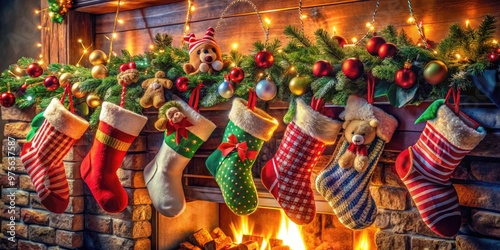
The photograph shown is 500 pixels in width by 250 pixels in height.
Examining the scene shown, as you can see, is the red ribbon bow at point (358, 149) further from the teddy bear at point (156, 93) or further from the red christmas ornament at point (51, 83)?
the red christmas ornament at point (51, 83)

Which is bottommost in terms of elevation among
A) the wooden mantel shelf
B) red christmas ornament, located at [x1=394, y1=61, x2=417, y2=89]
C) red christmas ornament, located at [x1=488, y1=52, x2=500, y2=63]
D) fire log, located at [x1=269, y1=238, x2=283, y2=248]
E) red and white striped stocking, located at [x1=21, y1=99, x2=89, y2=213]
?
fire log, located at [x1=269, y1=238, x2=283, y2=248]

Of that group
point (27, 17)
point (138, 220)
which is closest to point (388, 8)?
point (138, 220)

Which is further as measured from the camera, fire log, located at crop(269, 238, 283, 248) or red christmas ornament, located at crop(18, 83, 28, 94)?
red christmas ornament, located at crop(18, 83, 28, 94)

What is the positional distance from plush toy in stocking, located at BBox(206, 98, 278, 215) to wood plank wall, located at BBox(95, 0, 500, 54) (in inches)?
19.7

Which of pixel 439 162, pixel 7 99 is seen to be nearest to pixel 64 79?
pixel 7 99

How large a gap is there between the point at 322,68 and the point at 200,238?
4.13 feet

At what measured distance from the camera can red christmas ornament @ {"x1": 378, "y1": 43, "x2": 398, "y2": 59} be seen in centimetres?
174

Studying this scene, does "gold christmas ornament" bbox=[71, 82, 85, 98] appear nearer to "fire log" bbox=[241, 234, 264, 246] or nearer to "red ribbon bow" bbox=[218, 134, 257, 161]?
"red ribbon bow" bbox=[218, 134, 257, 161]

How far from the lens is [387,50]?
1.75 meters

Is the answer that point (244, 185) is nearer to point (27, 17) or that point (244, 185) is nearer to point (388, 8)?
point (388, 8)

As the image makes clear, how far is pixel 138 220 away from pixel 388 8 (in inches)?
59.3

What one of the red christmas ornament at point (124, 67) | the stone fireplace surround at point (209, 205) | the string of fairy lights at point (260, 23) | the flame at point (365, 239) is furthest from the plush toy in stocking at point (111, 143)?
the flame at point (365, 239)

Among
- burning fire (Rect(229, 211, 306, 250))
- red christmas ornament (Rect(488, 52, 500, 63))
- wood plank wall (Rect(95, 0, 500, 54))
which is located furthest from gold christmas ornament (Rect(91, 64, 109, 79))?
red christmas ornament (Rect(488, 52, 500, 63))

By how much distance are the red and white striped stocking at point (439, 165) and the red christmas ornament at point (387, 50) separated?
0.77 ft
